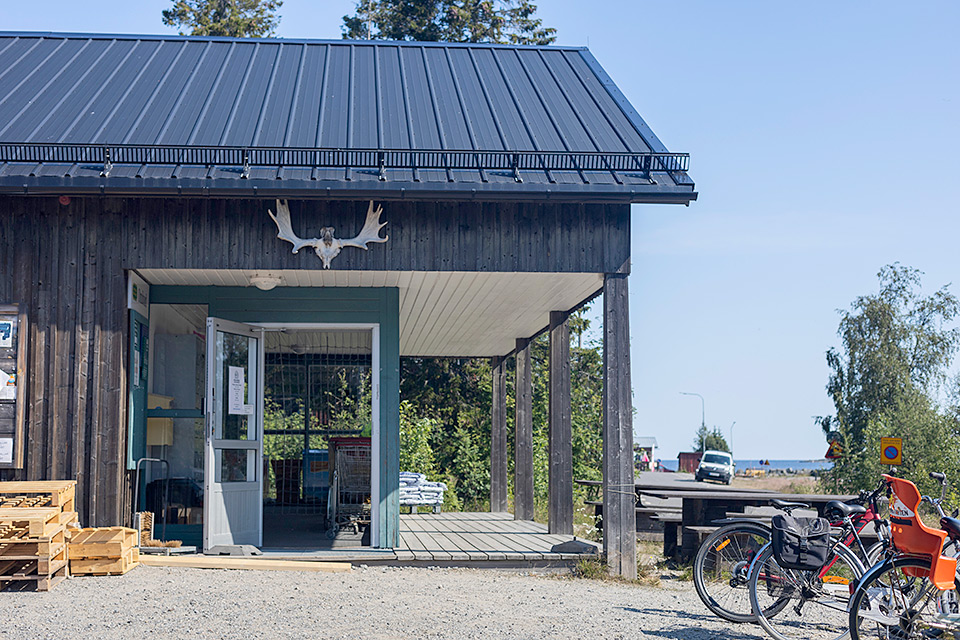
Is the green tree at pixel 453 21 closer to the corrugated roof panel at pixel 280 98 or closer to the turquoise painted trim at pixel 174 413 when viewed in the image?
the corrugated roof panel at pixel 280 98

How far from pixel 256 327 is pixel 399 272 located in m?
1.74

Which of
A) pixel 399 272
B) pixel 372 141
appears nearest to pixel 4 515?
pixel 399 272

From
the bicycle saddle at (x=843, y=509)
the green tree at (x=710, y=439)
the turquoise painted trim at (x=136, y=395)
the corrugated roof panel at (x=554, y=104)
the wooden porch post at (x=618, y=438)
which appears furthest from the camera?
the green tree at (x=710, y=439)

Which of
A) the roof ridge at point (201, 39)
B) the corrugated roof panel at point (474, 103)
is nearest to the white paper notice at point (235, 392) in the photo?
the corrugated roof panel at point (474, 103)

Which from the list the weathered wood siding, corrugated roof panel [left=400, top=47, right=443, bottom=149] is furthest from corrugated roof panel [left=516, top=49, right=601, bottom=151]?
corrugated roof panel [left=400, top=47, right=443, bottom=149]

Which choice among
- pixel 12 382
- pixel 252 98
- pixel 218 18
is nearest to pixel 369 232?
pixel 252 98

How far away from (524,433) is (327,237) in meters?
6.51

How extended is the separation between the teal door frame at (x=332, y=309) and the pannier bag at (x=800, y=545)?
4450 millimetres

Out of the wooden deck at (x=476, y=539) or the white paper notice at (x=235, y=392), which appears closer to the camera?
the wooden deck at (x=476, y=539)

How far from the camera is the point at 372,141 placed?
9102mm

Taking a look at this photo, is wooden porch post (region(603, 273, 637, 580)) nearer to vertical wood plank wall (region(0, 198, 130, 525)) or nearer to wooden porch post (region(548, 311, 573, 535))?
wooden porch post (region(548, 311, 573, 535))

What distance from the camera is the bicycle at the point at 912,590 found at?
541 cm

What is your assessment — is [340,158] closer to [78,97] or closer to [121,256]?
[121,256]

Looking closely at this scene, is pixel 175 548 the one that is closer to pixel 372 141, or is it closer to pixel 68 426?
pixel 68 426
